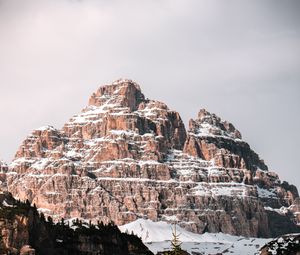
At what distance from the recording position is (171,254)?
12469cm
